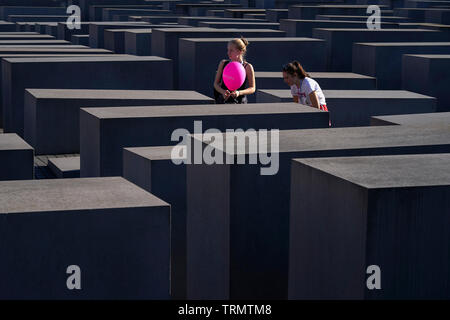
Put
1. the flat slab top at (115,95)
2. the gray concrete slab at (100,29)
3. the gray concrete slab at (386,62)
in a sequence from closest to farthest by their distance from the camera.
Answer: the flat slab top at (115,95) < the gray concrete slab at (386,62) < the gray concrete slab at (100,29)

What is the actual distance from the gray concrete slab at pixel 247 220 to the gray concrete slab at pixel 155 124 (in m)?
2.24

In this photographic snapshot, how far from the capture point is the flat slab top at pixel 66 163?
1052 cm

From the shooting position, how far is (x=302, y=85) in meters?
9.94

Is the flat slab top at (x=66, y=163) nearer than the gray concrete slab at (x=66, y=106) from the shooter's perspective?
Yes

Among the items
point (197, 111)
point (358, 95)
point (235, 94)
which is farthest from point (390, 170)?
point (358, 95)

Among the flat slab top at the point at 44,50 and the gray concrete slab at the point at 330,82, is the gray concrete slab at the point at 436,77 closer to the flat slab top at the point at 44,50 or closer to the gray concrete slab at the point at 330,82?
the gray concrete slab at the point at 330,82

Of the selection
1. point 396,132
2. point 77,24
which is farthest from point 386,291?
point 77,24

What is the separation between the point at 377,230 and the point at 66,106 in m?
8.22

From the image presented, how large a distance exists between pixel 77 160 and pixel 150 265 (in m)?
6.32

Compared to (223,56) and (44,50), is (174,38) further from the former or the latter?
(44,50)

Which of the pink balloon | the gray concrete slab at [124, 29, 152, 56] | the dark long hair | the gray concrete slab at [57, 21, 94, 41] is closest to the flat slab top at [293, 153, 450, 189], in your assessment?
the dark long hair

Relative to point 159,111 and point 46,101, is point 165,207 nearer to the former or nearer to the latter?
point 159,111

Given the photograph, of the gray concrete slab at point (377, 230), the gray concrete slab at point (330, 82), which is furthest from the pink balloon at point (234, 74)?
the gray concrete slab at point (377, 230)

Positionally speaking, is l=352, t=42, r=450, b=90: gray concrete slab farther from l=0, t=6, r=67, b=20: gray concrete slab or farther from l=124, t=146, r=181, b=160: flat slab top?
l=0, t=6, r=67, b=20: gray concrete slab
